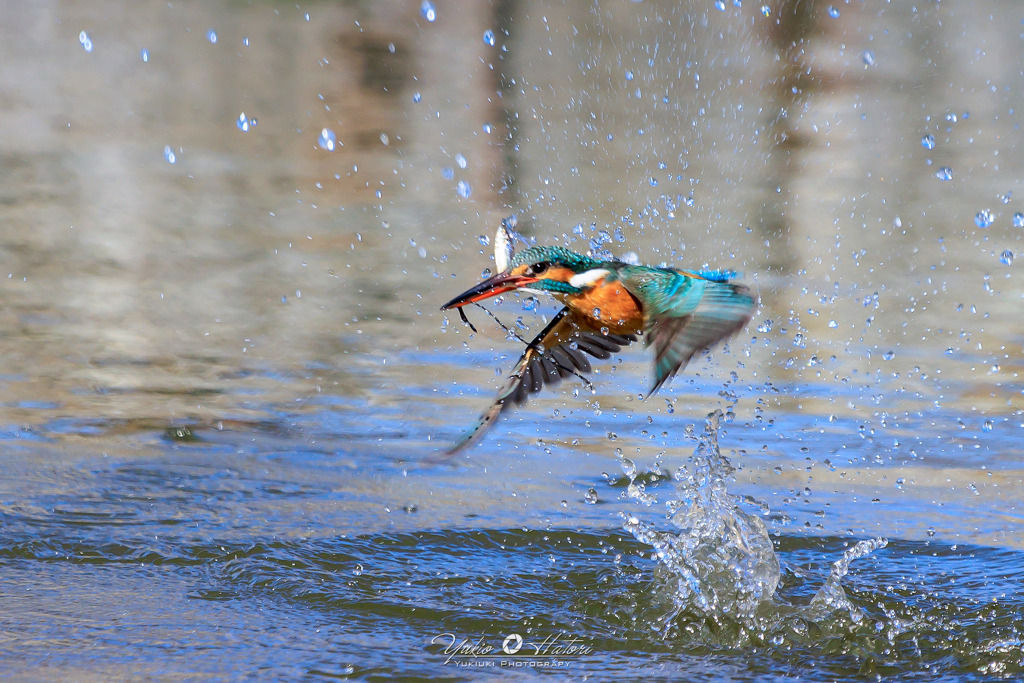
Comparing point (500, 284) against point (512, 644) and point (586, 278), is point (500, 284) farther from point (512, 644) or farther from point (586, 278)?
point (512, 644)

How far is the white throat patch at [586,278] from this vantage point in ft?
10.6

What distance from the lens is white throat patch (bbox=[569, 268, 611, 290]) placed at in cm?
323

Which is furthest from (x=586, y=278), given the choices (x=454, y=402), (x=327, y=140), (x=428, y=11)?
(x=327, y=140)

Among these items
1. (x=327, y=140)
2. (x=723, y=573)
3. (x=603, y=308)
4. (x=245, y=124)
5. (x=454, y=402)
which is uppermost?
(x=245, y=124)

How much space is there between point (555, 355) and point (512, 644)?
87cm

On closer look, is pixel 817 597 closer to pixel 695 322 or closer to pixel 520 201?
pixel 695 322

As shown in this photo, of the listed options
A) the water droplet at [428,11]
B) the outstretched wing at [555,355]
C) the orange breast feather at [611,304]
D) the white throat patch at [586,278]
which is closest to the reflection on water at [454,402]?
the outstretched wing at [555,355]

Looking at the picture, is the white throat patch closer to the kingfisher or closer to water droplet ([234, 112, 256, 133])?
the kingfisher

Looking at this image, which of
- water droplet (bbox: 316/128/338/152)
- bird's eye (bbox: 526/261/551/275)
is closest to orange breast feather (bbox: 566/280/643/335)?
bird's eye (bbox: 526/261/551/275)

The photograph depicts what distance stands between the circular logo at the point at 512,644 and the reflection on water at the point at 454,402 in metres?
0.13

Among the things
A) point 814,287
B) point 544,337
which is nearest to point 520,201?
point 814,287

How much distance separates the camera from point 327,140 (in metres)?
10.4

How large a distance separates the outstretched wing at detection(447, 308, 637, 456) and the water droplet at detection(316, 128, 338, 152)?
6.81m

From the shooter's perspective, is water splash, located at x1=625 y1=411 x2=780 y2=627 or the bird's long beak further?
water splash, located at x1=625 y1=411 x2=780 y2=627
